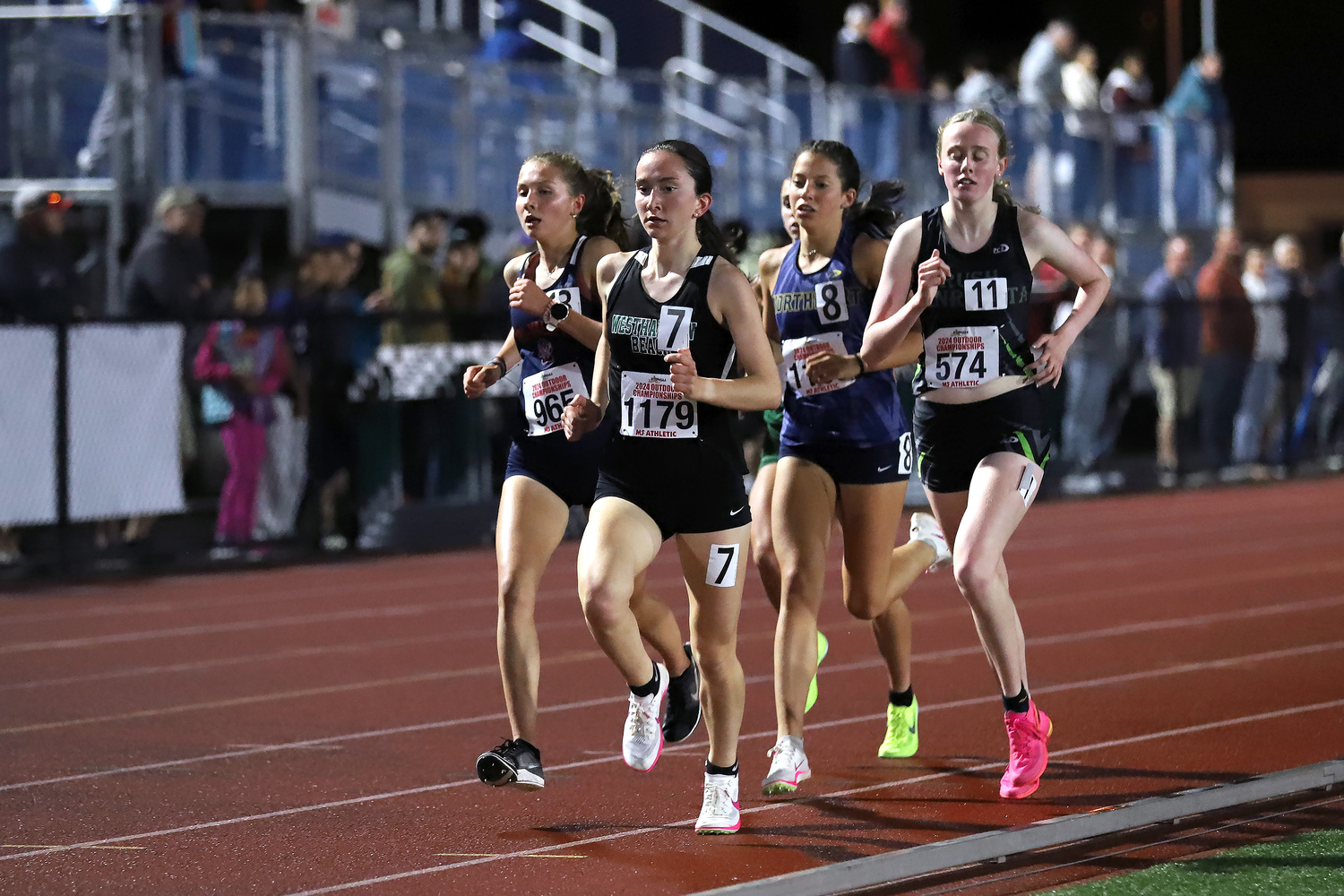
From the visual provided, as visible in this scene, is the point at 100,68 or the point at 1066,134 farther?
the point at 1066,134

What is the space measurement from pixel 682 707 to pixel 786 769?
0.78 m

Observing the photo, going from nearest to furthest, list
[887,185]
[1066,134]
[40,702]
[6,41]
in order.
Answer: [887,185] < [40,702] < [6,41] < [1066,134]

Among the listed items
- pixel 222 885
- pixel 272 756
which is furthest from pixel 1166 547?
pixel 222 885

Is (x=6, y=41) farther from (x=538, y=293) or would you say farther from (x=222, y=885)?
(x=222, y=885)

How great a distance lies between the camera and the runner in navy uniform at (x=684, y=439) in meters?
5.84

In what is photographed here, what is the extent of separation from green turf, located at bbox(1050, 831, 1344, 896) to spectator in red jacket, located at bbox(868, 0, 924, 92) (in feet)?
51.4

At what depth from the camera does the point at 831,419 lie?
675cm

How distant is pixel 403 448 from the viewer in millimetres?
14289

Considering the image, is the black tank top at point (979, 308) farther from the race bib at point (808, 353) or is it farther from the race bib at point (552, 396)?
the race bib at point (552, 396)

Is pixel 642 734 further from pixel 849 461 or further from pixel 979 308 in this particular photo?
pixel 979 308

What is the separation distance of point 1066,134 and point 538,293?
1487 centimetres

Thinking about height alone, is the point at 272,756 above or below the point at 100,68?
below

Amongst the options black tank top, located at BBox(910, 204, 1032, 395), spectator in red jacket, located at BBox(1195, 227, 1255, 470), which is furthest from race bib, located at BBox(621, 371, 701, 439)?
spectator in red jacket, located at BBox(1195, 227, 1255, 470)

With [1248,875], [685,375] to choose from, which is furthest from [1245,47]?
[1248,875]
